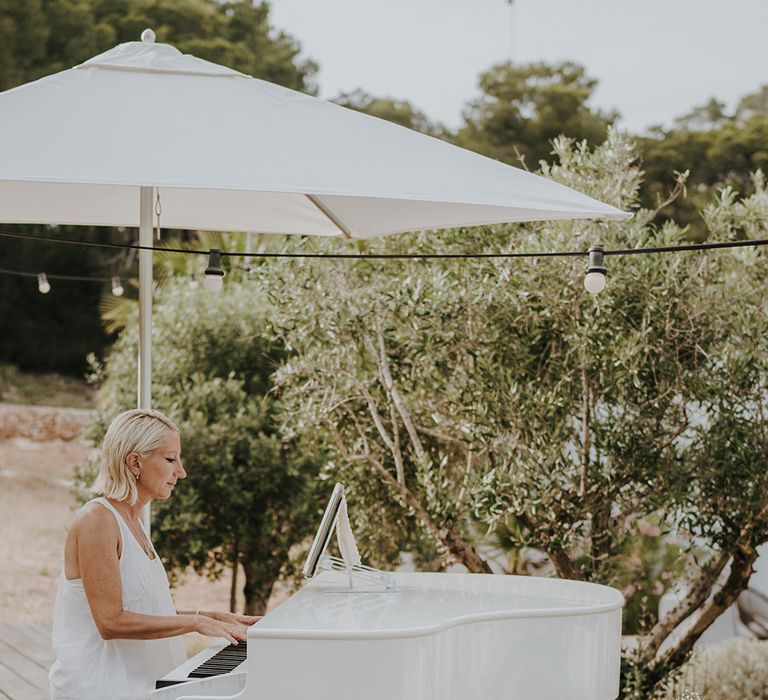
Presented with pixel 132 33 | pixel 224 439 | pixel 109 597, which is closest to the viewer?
pixel 109 597

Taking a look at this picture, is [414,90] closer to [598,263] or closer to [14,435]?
[14,435]

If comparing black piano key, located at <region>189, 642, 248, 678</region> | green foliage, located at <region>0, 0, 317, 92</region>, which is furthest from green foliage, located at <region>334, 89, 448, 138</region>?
black piano key, located at <region>189, 642, 248, 678</region>

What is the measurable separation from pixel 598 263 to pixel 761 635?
17.2ft

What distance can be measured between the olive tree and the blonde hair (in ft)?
6.89

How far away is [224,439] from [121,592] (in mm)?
4030

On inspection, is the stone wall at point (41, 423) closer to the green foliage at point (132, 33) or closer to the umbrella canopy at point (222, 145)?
the green foliage at point (132, 33)

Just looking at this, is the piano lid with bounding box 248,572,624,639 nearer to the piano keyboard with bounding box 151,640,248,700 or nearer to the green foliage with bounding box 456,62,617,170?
the piano keyboard with bounding box 151,640,248,700

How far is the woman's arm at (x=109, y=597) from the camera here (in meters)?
3.20

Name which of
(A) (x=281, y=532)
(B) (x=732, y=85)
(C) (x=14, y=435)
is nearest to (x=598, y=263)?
(A) (x=281, y=532)

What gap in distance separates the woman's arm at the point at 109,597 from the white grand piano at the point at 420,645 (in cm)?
13

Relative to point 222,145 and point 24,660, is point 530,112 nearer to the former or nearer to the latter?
point 24,660

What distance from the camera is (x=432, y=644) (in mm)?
3049

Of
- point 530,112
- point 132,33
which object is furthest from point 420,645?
point 530,112

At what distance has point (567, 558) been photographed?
5.46 metres
